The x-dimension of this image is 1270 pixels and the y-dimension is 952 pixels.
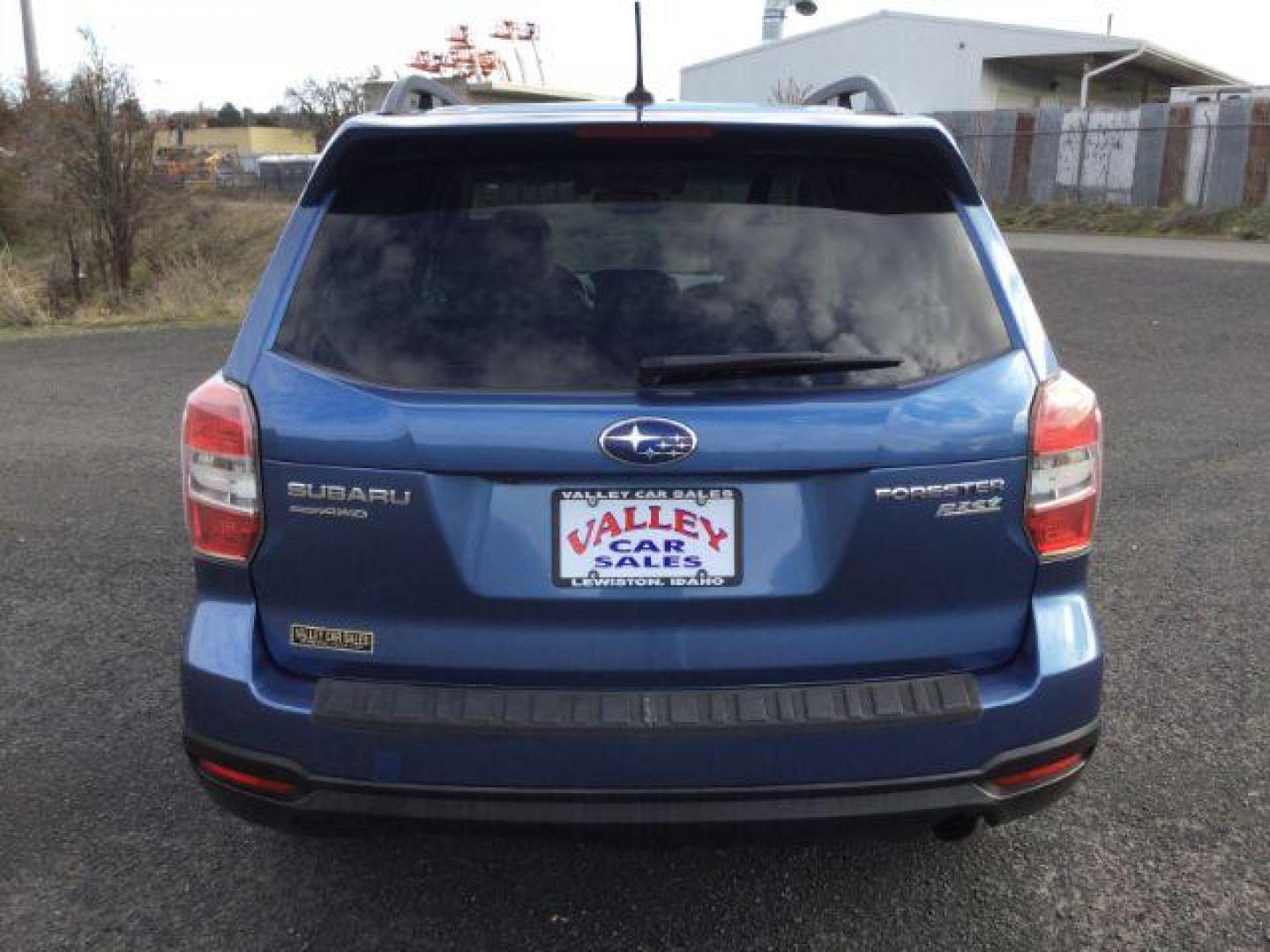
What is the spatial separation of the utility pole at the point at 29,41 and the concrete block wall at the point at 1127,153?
731 inches

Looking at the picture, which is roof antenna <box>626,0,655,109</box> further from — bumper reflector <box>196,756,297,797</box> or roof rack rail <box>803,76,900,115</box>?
bumper reflector <box>196,756,297,797</box>

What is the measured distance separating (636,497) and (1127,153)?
103ft

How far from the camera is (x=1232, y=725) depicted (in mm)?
3617

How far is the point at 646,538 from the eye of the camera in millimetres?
2158

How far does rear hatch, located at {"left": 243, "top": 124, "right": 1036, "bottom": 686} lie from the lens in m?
2.15

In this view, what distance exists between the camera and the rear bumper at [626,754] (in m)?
2.15

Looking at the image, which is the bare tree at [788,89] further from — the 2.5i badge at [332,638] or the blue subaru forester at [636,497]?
the 2.5i badge at [332,638]

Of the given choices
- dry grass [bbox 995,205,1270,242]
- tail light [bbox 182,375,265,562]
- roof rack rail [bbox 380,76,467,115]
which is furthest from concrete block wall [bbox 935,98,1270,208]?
tail light [bbox 182,375,265,562]

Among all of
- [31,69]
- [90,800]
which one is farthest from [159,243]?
[90,800]

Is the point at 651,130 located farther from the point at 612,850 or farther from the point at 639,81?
the point at 612,850

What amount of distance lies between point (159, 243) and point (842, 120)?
17.4 m

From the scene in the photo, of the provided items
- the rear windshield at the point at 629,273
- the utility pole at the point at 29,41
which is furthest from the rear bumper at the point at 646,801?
the utility pole at the point at 29,41

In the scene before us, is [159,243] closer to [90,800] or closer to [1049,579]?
[90,800]

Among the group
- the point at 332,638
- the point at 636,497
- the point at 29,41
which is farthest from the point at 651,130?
the point at 29,41
